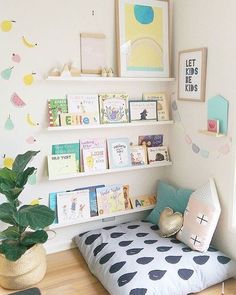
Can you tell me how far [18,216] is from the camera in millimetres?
1856

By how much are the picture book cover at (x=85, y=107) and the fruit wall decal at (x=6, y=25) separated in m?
0.60

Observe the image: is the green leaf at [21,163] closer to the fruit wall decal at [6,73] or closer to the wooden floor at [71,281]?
the fruit wall decal at [6,73]

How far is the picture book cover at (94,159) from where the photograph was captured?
2.44 meters


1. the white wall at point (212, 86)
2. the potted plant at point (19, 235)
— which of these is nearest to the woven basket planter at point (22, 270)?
the potted plant at point (19, 235)

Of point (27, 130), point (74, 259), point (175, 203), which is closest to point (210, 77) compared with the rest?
point (175, 203)

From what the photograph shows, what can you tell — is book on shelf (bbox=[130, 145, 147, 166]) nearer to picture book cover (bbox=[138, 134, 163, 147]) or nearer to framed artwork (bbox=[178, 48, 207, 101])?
picture book cover (bbox=[138, 134, 163, 147])

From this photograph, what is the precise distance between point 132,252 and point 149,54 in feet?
5.06

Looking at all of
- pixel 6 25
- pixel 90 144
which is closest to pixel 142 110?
pixel 90 144

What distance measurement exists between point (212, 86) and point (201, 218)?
36.8 inches

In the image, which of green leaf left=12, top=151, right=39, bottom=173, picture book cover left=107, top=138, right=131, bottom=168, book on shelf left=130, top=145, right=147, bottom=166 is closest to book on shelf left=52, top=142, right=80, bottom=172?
picture book cover left=107, top=138, right=131, bottom=168

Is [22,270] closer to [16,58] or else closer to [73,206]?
[73,206]

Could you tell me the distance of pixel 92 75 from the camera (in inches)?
93.5

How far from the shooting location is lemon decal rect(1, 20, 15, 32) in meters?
2.08

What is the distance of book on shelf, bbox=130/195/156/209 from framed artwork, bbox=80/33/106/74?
1139 millimetres
